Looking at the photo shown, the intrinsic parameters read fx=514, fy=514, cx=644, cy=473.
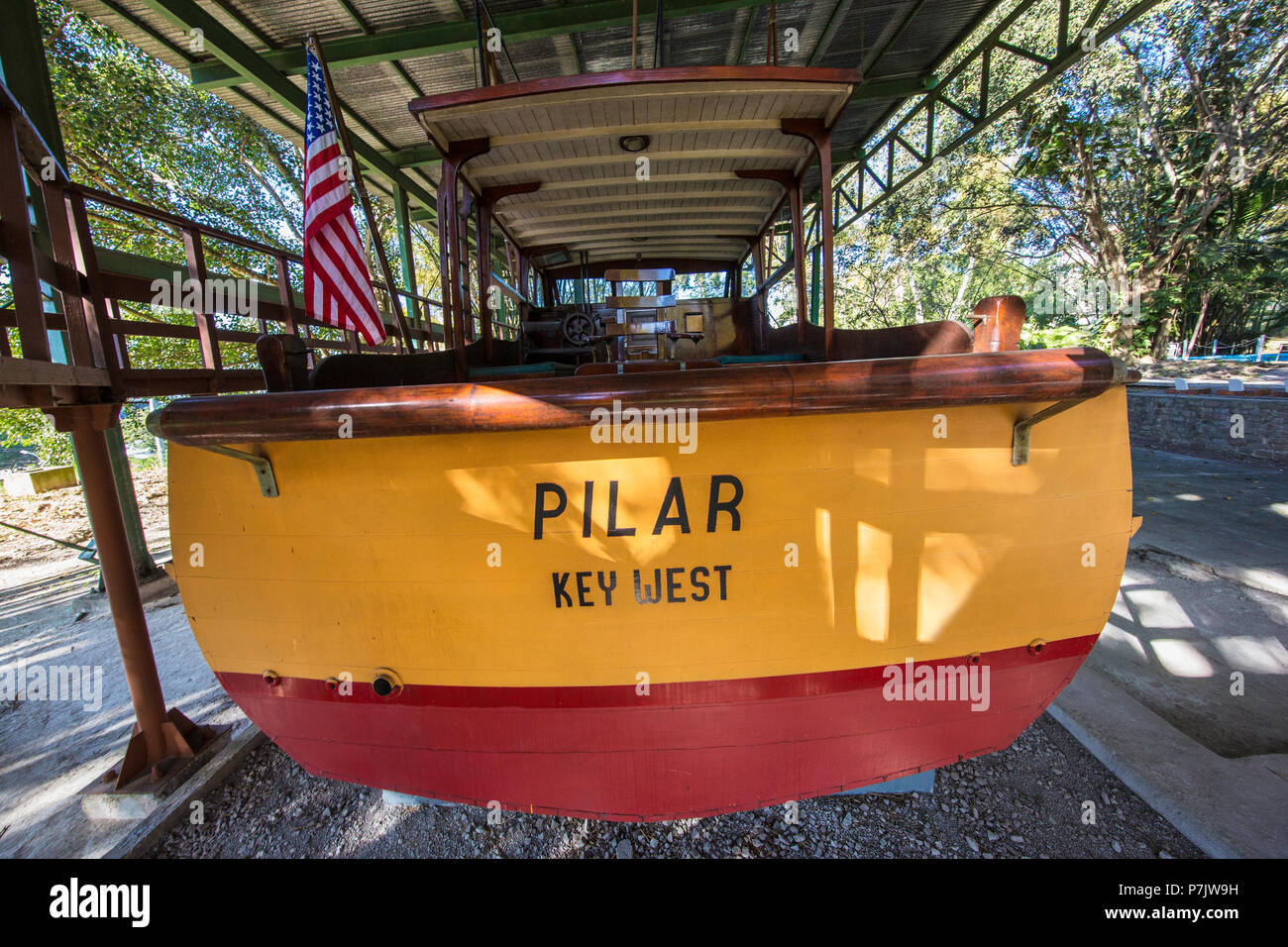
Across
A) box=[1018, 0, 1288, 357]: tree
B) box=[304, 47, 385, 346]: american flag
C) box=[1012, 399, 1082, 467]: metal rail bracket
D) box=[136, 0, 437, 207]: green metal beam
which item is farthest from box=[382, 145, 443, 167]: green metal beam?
box=[1018, 0, 1288, 357]: tree

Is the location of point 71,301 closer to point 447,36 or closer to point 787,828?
point 787,828

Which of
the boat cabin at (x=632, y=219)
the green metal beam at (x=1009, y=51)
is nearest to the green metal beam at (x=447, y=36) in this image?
the boat cabin at (x=632, y=219)

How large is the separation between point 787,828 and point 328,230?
4.14 m

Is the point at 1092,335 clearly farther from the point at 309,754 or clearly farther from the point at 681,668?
the point at 309,754

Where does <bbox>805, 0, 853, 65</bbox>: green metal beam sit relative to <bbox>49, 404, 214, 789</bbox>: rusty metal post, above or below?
above

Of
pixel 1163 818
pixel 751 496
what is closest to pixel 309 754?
pixel 751 496

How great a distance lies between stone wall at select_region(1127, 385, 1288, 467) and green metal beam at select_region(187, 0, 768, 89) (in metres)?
9.92

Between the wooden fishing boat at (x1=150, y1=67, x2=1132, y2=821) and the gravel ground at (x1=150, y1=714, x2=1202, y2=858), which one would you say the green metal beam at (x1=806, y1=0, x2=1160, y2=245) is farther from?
the gravel ground at (x1=150, y1=714, x2=1202, y2=858)

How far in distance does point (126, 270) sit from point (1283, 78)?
19810 millimetres

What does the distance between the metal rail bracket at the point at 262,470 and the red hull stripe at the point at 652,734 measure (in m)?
0.65

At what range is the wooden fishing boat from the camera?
4.34 feet

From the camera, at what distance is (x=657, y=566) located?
59.2 inches

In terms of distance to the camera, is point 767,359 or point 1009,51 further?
point 1009,51

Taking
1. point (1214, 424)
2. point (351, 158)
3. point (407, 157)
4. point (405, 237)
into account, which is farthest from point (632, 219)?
point (1214, 424)
